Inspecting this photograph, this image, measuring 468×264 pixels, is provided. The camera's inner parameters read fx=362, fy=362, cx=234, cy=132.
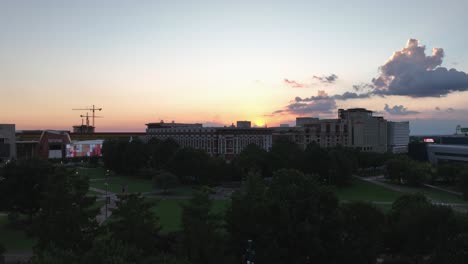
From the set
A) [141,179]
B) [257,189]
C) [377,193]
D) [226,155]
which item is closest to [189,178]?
[141,179]

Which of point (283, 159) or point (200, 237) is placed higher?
point (283, 159)

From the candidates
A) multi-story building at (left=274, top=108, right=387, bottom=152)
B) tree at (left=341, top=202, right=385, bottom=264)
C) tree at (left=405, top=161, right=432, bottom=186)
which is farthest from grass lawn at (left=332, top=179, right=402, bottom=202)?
multi-story building at (left=274, top=108, right=387, bottom=152)

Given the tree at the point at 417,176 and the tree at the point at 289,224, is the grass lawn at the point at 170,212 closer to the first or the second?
the tree at the point at 289,224

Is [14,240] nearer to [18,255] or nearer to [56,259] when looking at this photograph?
[18,255]

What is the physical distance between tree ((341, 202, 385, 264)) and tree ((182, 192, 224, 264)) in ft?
29.4

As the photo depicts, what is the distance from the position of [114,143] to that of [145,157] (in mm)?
10858

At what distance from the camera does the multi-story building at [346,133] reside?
156 meters

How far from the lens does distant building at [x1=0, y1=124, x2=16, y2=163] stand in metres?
85.9

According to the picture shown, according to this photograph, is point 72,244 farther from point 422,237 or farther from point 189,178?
point 189,178

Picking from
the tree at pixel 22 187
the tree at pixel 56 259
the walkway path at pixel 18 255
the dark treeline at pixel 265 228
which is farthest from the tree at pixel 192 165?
the tree at pixel 56 259

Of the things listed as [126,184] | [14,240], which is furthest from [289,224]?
[126,184]

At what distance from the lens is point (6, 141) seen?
86.6 meters

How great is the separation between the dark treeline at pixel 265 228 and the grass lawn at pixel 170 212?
9.71m

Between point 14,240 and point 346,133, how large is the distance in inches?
5580
